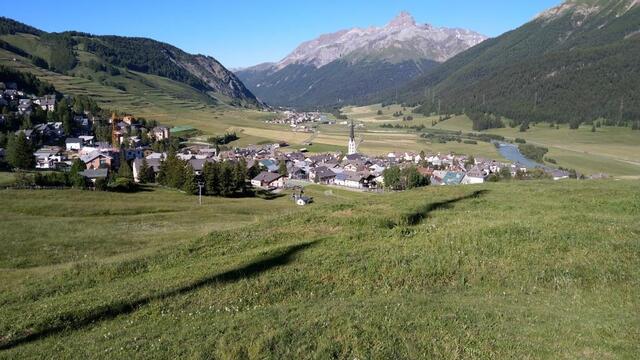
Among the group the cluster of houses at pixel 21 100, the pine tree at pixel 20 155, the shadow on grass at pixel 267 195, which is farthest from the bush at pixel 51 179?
the cluster of houses at pixel 21 100

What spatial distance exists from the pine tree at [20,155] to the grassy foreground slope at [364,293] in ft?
214

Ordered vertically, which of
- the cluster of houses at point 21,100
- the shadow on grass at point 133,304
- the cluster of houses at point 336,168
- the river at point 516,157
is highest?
the cluster of houses at point 21,100

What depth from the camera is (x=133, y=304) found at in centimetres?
1580

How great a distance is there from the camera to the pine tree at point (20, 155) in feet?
261

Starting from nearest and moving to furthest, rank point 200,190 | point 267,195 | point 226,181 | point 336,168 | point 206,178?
point 200,190 → point 206,178 → point 226,181 → point 267,195 → point 336,168

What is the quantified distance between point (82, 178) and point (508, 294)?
69605 mm

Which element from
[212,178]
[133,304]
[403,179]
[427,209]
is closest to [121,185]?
[212,178]

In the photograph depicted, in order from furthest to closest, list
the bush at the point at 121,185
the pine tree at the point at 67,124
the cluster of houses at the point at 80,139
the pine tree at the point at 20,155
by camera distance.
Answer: the pine tree at the point at 67,124 < the cluster of houses at the point at 80,139 < the pine tree at the point at 20,155 < the bush at the point at 121,185

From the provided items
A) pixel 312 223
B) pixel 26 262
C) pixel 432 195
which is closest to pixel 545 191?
pixel 432 195

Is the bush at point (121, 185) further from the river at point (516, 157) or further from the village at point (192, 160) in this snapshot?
the river at point (516, 157)

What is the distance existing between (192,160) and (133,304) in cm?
9375

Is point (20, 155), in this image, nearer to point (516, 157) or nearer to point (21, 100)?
point (21, 100)

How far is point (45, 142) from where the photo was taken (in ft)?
380

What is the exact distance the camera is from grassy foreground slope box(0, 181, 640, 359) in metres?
11.5
